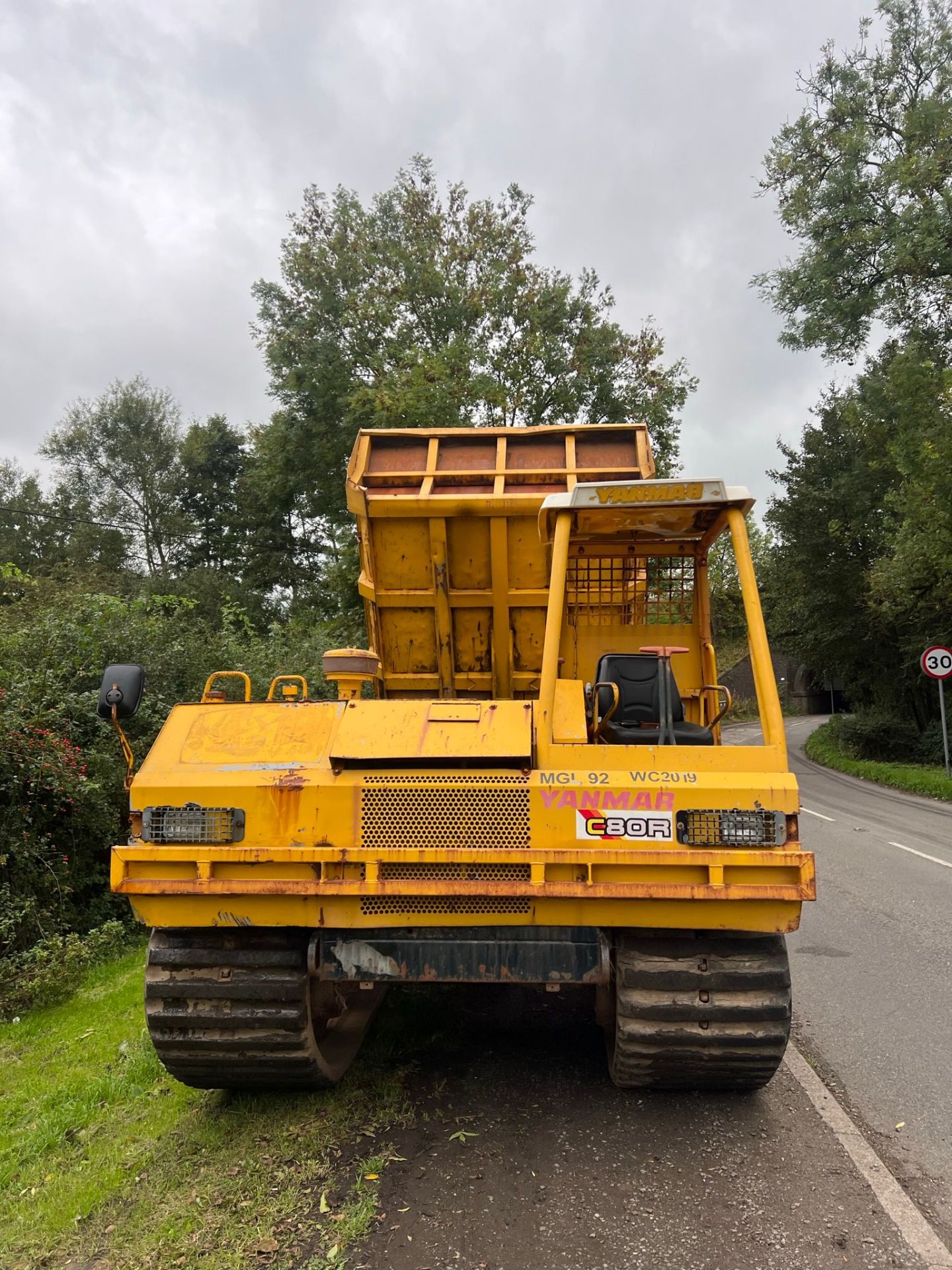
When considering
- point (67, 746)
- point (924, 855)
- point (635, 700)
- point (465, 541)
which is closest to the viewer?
point (635, 700)

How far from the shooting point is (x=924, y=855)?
34.3ft

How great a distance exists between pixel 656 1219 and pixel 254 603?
91.7 ft

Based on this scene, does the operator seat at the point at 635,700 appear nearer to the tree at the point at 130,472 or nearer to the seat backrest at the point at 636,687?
the seat backrest at the point at 636,687

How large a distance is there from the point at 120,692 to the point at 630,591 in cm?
288

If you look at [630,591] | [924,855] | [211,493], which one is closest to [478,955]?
[630,591]

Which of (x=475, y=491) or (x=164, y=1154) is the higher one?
(x=475, y=491)

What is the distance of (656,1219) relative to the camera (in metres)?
3.01

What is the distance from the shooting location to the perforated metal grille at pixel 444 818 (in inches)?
132

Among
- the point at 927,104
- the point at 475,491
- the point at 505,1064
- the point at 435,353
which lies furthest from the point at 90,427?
the point at 505,1064

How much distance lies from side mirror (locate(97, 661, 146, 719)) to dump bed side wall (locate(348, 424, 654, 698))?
2327 mm

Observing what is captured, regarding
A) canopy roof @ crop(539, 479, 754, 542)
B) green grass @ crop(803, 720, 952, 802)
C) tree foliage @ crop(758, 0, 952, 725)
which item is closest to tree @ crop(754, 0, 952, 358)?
tree foliage @ crop(758, 0, 952, 725)

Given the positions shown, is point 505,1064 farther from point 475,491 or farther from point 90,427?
point 90,427

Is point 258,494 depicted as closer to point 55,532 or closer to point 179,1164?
point 55,532

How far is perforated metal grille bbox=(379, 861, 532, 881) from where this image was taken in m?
3.35
